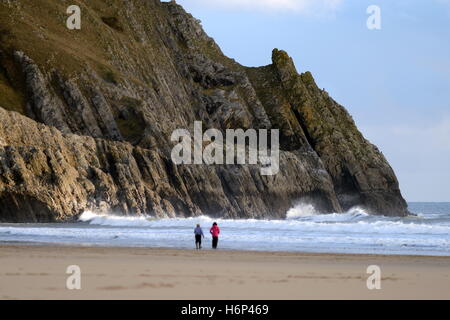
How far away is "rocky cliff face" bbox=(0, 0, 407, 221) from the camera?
56.4 m

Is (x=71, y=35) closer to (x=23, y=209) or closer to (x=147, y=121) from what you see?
(x=147, y=121)

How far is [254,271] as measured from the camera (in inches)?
768

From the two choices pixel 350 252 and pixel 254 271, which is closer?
pixel 254 271

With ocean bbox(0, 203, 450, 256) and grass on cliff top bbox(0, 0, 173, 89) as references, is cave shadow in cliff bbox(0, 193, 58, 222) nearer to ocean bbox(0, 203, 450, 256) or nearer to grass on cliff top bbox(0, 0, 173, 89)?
ocean bbox(0, 203, 450, 256)

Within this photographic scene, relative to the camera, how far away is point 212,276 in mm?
17828

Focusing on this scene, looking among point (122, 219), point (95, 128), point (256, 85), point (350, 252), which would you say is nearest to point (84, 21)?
point (95, 128)

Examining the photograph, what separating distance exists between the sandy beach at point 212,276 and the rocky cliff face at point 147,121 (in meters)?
30.2

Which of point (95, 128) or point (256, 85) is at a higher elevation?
point (256, 85)

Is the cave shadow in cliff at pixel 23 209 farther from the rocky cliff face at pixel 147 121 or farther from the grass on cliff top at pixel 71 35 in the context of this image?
the grass on cliff top at pixel 71 35

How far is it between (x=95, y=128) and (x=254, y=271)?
2181 inches

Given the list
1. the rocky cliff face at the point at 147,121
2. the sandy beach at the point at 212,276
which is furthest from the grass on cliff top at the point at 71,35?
the sandy beach at the point at 212,276

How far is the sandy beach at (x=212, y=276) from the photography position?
575 inches
